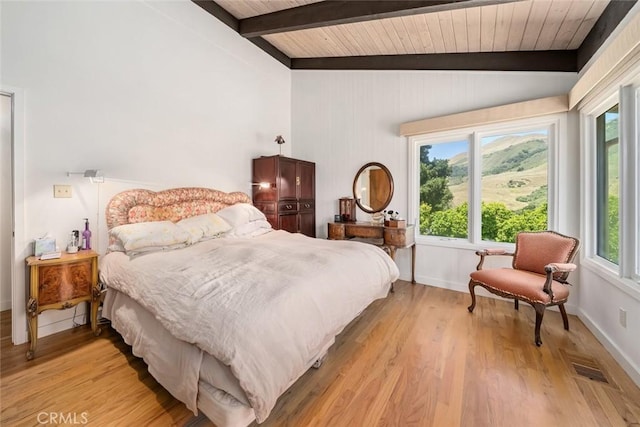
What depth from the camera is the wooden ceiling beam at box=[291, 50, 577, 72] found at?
2982 mm

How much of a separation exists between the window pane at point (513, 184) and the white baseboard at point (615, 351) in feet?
3.53

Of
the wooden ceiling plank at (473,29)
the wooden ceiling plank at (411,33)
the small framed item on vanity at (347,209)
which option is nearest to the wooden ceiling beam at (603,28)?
the wooden ceiling plank at (473,29)

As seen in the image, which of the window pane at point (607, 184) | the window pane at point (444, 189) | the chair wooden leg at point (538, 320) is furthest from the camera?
the window pane at point (444, 189)

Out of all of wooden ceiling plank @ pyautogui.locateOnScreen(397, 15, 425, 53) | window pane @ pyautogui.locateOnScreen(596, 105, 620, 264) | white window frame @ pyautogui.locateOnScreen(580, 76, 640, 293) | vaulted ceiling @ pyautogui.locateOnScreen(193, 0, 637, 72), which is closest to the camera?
white window frame @ pyautogui.locateOnScreen(580, 76, 640, 293)

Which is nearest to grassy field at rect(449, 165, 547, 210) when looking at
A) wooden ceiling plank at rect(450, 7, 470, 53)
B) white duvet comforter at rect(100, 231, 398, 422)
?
wooden ceiling plank at rect(450, 7, 470, 53)

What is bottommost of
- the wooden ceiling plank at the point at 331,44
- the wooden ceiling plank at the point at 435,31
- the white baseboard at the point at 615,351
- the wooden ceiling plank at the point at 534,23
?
the white baseboard at the point at 615,351

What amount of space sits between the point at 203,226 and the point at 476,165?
11.5 feet

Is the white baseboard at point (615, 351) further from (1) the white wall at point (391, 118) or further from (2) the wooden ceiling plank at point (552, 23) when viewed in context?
(2) the wooden ceiling plank at point (552, 23)

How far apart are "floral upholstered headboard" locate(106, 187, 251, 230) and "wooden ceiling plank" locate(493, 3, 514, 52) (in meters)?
3.71

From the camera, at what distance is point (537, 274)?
2.68 metres

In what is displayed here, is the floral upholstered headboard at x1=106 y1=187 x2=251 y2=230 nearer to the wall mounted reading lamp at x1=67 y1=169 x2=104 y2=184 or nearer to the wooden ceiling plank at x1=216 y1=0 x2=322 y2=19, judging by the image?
the wall mounted reading lamp at x1=67 y1=169 x2=104 y2=184

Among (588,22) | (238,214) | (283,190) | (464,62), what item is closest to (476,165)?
(464,62)

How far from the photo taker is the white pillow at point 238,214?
3385mm

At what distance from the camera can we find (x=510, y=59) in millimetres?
3213
